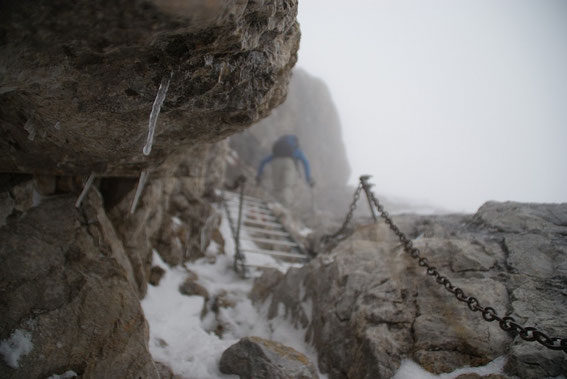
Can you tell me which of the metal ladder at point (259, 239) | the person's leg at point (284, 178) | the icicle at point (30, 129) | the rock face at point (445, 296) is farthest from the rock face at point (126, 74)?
the person's leg at point (284, 178)

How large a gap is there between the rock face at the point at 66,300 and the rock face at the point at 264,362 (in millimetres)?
732

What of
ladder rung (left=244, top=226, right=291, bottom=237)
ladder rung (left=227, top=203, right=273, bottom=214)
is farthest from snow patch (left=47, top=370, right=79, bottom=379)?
ladder rung (left=227, top=203, right=273, bottom=214)

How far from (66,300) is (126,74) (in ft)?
6.44

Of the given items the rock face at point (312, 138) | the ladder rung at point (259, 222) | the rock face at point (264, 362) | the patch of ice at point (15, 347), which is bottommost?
the rock face at point (264, 362)

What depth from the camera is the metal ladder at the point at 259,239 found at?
6082 mm

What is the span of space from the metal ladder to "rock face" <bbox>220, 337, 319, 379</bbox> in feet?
8.69

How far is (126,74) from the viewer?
1846 mm

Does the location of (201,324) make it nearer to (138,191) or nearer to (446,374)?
(138,191)

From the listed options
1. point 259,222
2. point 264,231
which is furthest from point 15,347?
point 259,222

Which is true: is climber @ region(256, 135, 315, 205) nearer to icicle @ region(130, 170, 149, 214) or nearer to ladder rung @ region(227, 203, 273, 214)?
ladder rung @ region(227, 203, 273, 214)

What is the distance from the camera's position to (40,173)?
111 inches

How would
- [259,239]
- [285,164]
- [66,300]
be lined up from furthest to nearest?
1. [285,164]
2. [259,239]
3. [66,300]

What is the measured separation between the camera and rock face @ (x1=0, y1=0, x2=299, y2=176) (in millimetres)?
1394

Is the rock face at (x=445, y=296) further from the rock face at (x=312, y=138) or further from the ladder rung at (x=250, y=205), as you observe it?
the rock face at (x=312, y=138)
